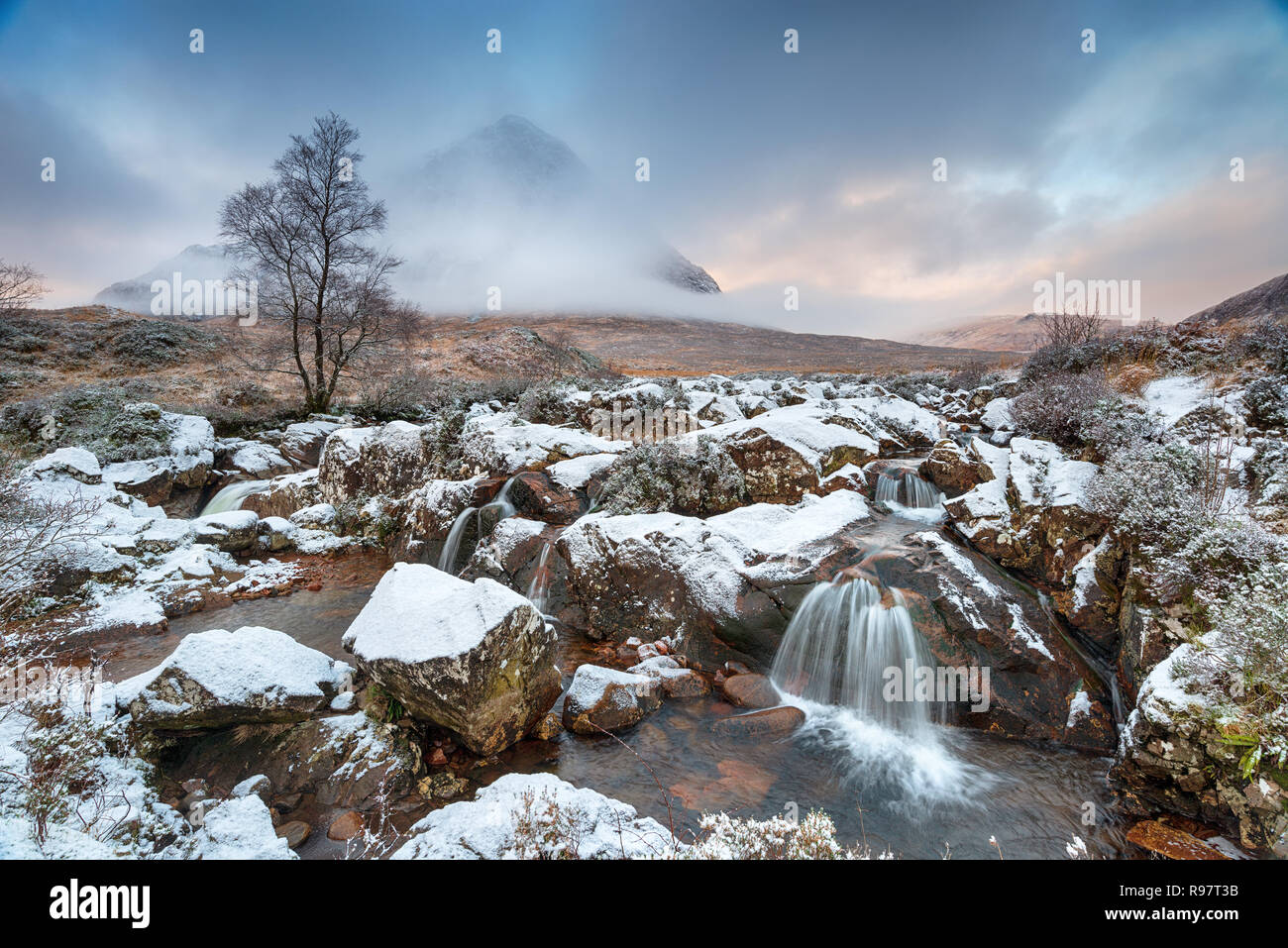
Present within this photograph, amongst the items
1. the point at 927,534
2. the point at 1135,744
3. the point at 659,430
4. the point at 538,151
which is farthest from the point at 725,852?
the point at 538,151

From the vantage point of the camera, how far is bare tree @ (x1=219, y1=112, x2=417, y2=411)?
55.5ft

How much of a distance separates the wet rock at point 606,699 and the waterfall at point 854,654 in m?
1.99

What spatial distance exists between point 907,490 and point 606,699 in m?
7.93

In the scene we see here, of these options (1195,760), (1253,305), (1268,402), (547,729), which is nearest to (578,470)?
(547,729)

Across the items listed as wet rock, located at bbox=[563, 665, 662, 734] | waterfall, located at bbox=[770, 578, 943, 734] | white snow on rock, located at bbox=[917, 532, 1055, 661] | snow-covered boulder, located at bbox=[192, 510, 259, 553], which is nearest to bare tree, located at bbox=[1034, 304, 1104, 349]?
white snow on rock, located at bbox=[917, 532, 1055, 661]

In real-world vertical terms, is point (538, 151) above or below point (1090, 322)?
above

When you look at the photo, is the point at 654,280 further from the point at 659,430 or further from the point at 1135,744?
the point at 1135,744

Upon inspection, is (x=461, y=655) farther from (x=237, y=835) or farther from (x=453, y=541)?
(x=453, y=541)

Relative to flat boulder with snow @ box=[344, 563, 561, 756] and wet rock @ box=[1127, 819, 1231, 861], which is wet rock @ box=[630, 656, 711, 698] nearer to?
flat boulder with snow @ box=[344, 563, 561, 756]

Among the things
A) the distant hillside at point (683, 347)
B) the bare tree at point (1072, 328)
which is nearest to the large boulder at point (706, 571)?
the bare tree at point (1072, 328)

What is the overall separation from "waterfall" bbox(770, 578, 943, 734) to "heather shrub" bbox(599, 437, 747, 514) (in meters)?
3.59

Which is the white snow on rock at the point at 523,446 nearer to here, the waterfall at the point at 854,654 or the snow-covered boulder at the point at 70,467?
the waterfall at the point at 854,654

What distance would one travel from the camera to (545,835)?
3.49 meters

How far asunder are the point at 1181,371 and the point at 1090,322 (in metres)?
5.91
